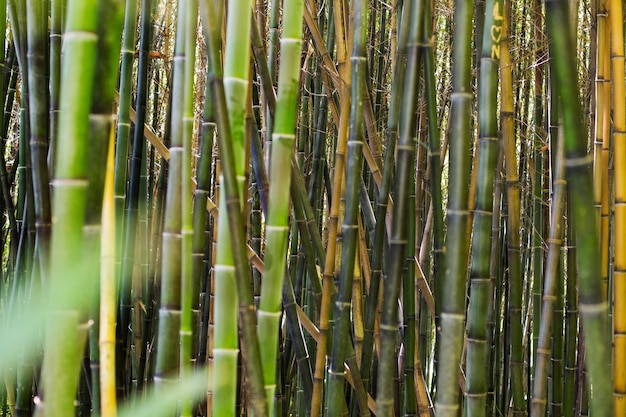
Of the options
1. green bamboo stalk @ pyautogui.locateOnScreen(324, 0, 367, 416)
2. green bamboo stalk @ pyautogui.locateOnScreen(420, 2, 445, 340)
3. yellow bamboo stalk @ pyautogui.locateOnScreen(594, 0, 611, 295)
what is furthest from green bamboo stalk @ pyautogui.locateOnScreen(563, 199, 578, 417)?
green bamboo stalk @ pyautogui.locateOnScreen(324, 0, 367, 416)

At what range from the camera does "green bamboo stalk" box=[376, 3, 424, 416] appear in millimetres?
618

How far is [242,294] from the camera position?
545mm

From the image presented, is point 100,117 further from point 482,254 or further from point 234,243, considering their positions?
point 482,254

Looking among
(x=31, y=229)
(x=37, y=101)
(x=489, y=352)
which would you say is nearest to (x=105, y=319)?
(x=37, y=101)

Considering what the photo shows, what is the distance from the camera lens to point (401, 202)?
65 cm

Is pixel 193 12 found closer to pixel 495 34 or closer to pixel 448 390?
pixel 495 34

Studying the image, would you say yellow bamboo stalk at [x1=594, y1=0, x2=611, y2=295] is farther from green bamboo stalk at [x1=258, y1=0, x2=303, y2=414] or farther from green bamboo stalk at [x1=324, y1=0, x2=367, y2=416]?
green bamboo stalk at [x1=258, y1=0, x2=303, y2=414]

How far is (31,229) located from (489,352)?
3.88 ft

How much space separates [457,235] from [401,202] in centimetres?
7

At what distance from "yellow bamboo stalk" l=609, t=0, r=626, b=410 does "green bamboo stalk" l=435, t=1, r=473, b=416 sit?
316mm

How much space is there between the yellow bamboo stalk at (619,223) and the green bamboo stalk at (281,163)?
0.47 m

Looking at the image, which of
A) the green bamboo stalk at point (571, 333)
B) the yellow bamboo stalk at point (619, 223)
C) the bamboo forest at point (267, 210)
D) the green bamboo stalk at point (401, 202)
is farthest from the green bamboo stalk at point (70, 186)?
the green bamboo stalk at point (571, 333)

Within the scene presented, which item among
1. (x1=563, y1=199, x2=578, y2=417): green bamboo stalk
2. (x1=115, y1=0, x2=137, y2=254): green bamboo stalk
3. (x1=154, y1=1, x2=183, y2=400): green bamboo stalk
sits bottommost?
(x1=563, y1=199, x2=578, y2=417): green bamboo stalk

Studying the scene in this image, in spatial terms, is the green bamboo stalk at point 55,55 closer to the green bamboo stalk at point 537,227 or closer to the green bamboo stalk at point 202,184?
the green bamboo stalk at point 202,184
